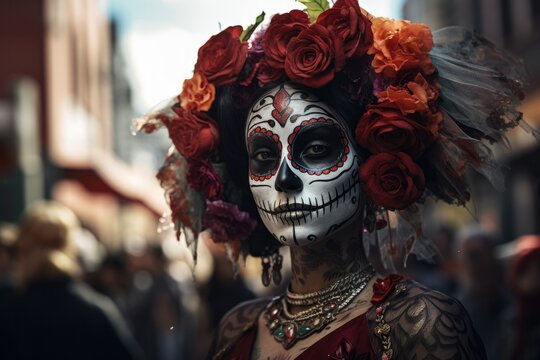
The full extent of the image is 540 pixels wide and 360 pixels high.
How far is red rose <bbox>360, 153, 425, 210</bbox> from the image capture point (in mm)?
3162

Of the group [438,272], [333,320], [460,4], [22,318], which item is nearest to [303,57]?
[333,320]

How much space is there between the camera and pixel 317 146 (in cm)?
329

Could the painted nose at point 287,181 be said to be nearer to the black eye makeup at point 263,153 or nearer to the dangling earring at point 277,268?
the black eye makeup at point 263,153

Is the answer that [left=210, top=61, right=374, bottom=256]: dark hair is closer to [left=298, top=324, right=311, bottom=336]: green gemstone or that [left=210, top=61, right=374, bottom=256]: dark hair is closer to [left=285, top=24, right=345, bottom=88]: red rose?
[left=285, top=24, right=345, bottom=88]: red rose

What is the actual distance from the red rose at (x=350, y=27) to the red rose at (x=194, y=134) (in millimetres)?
520

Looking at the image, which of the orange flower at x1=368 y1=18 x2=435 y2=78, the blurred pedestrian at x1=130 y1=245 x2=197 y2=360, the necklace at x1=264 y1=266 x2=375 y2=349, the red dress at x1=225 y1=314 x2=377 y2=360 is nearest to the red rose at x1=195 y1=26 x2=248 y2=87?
the orange flower at x1=368 y1=18 x2=435 y2=78

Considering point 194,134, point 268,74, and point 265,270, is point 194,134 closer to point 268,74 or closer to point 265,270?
point 268,74

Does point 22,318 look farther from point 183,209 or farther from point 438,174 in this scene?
point 438,174

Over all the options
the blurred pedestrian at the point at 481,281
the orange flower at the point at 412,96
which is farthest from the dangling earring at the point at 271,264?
the blurred pedestrian at the point at 481,281

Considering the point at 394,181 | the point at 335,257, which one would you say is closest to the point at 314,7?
the point at 394,181

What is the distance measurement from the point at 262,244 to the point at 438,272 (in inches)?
144

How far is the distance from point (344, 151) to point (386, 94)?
22 centimetres

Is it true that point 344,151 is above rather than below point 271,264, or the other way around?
above

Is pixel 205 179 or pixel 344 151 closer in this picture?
pixel 344 151
